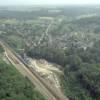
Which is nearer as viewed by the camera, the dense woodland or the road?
the road

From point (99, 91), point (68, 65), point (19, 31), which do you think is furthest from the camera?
point (19, 31)

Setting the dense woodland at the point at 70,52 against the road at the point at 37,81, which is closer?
the road at the point at 37,81

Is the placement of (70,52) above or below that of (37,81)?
below

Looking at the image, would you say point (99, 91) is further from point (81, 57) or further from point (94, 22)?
point (94, 22)

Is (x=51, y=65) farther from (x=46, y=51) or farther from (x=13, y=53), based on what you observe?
(x=13, y=53)

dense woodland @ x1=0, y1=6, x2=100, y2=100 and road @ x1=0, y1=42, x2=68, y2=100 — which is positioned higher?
road @ x1=0, y1=42, x2=68, y2=100

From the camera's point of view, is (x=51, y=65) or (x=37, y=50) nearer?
(x=51, y=65)

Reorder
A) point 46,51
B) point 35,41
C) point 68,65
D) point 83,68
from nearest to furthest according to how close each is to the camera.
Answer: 1. point 83,68
2. point 68,65
3. point 46,51
4. point 35,41

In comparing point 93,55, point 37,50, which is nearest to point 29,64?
point 37,50

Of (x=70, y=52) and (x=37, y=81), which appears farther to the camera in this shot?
(x=70, y=52)

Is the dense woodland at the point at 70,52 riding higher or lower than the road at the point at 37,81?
lower
